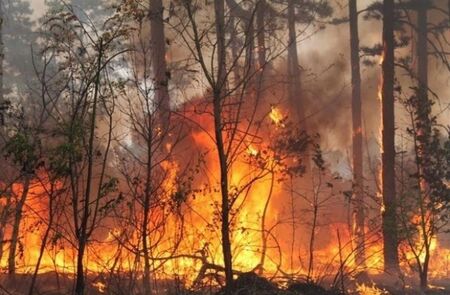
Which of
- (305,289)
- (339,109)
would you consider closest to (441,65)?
(339,109)

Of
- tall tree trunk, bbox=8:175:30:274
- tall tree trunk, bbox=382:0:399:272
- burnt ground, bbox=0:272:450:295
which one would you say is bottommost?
burnt ground, bbox=0:272:450:295

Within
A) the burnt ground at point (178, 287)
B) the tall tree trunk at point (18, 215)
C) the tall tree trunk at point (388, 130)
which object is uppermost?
the tall tree trunk at point (388, 130)

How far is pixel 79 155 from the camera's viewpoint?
7539 millimetres

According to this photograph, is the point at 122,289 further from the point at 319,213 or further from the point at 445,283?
the point at 319,213

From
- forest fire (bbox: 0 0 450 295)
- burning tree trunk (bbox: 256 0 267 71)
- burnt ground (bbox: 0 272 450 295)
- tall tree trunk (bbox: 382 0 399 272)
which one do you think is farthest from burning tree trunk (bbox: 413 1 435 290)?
burning tree trunk (bbox: 256 0 267 71)

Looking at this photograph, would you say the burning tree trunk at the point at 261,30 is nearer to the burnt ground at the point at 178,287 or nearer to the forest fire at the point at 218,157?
the forest fire at the point at 218,157

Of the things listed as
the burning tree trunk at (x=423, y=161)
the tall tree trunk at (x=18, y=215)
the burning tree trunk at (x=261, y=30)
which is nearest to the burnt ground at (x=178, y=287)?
the tall tree trunk at (x=18, y=215)

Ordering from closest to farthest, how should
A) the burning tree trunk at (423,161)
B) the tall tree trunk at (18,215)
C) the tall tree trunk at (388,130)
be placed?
the tall tree trunk at (18,215) < the burning tree trunk at (423,161) < the tall tree trunk at (388,130)

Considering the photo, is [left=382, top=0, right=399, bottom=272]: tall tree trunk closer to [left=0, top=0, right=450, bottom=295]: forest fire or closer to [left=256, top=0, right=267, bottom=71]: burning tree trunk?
[left=0, top=0, right=450, bottom=295]: forest fire

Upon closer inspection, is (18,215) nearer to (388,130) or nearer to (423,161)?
(423,161)

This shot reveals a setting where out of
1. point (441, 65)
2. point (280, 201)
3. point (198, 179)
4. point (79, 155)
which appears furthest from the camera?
point (441, 65)

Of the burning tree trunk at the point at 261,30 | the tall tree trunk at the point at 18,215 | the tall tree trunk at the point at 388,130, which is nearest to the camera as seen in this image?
the burning tree trunk at the point at 261,30

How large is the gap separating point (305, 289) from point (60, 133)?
4.72m

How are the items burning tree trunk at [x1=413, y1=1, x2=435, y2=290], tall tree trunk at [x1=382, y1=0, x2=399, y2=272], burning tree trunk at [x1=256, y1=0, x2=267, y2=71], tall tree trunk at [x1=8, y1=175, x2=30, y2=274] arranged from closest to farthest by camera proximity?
1. burning tree trunk at [x1=256, y1=0, x2=267, y2=71]
2. tall tree trunk at [x1=8, y1=175, x2=30, y2=274]
3. burning tree trunk at [x1=413, y1=1, x2=435, y2=290]
4. tall tree trunk at [x1=382, y1=0, x2=399, y2=272]
